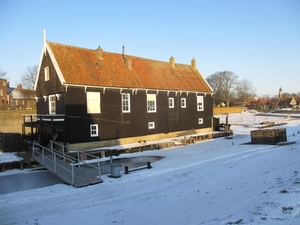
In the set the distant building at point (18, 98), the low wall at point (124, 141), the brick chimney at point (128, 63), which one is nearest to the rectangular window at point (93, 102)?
the low wall at point (124, 141)

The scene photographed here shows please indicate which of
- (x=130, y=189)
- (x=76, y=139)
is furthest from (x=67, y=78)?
Result: (x=130, y=189)

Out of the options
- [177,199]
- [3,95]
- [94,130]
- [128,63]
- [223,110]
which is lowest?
[177,199]

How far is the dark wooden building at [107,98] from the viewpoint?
20797 millimetres

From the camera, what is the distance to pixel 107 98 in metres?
22.8

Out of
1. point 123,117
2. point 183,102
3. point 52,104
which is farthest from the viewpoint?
point 183,102

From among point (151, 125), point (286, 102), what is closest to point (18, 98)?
point (151, 125)

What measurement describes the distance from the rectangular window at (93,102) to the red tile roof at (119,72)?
0.88m

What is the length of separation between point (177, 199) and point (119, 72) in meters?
18.3

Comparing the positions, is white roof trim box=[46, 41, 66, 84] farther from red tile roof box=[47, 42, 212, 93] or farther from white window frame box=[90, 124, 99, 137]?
white window frame box=[90, 124, 99, 137]

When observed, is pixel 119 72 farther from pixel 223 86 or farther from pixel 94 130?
pixel 223 86

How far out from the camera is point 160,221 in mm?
6922

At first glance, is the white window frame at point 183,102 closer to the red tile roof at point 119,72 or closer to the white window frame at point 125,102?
the red tile roof at point 119,72

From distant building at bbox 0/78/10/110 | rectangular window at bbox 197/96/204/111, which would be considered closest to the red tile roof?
rectangular window at bbox 197/96/204/111

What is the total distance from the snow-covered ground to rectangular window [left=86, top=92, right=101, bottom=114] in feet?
33.1
